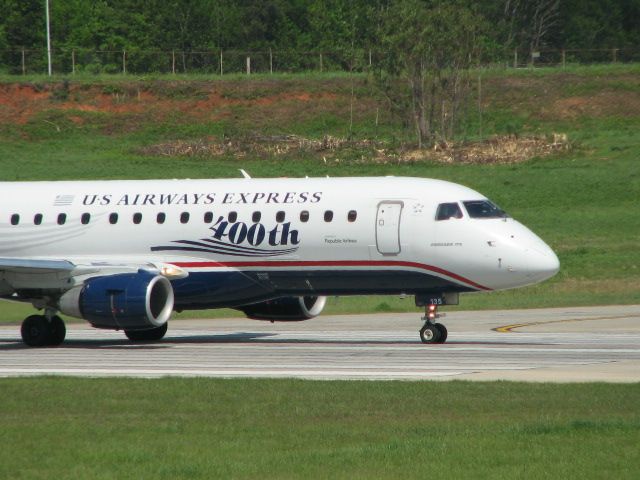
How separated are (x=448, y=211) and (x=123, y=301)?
737cm

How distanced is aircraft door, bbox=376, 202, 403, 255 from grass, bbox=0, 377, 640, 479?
9235 mm

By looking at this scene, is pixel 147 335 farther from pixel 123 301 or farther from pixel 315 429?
pixel 315 429

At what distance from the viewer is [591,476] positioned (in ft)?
45.1

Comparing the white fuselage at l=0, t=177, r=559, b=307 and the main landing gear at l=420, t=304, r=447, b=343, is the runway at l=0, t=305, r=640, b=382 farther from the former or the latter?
the white fuselage at l=0, t=177, r=559, b=307

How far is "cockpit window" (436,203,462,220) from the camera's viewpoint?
99.0 ft

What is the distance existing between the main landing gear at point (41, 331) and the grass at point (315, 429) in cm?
1031

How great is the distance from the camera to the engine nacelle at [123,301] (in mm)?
29953

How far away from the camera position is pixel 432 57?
3278 inches

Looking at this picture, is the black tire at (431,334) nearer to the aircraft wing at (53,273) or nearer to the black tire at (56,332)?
the aircraft wing at (53,273)

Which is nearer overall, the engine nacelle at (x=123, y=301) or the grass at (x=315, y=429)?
the grass at (x=315, y=429)

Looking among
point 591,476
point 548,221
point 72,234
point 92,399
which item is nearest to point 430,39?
point 548,221

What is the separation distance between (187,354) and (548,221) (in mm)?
40424

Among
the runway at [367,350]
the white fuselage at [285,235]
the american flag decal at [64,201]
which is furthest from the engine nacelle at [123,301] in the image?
the american flag decal at [64,201]

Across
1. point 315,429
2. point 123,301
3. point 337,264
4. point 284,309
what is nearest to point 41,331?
point 123,301
